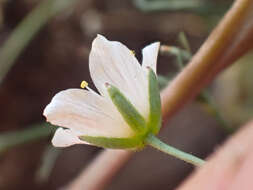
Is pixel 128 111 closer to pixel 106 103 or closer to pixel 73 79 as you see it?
pixel 106 103

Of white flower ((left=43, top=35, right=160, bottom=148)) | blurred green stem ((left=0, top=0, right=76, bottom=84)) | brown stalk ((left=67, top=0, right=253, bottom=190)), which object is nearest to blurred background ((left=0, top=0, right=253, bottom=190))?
blurred green stem ((left=0, top=0, right=76, bottom=84))

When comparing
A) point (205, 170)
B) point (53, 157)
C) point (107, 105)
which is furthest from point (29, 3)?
point (205, 170)

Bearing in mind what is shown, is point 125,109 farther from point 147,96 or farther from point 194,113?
point 194,113

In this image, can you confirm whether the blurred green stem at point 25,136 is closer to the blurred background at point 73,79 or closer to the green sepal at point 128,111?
the blurred background at point 73,79

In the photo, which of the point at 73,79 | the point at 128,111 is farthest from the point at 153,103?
the point at 73,79

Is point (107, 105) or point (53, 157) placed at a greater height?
point (107, 105)

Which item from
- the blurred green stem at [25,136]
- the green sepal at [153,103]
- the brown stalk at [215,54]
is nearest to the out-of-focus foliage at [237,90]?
the blurred green stem at [25,136]
